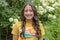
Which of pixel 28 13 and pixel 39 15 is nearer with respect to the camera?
pixel 28 13

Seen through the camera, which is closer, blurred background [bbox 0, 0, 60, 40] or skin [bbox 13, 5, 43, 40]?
skin [bbox 13, 5, 43, 40]

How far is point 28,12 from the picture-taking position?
425 centimetres

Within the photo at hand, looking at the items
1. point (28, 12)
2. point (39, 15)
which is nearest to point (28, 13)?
point (28, 12)

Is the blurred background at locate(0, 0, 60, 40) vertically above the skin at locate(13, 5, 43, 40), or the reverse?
the skin at locate(13, 5, 43, 40)

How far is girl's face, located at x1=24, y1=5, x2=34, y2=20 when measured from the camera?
167 inches

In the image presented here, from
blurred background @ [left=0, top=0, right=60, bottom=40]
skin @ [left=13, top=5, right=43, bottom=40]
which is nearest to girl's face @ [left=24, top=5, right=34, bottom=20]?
skin @ [left=13, top=5, right=43, bottom=40]

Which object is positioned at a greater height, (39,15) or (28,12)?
(28,12)

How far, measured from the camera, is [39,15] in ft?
20.5

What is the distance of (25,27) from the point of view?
426 centimetres

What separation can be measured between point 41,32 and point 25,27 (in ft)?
0.90

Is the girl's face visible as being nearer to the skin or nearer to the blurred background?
the skin

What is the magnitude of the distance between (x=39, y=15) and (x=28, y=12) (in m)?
2.00

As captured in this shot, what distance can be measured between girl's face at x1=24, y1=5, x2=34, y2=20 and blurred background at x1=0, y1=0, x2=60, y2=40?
1.47 m

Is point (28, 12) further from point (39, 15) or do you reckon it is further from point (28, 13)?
point (39, 15)
